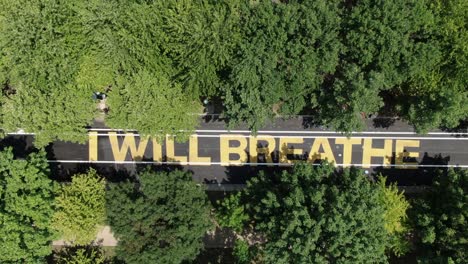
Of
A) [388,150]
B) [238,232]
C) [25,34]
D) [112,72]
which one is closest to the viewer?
[25,34]

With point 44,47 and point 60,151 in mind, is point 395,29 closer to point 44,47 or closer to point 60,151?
point 44,47

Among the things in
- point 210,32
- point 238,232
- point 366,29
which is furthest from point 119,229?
point 366,29

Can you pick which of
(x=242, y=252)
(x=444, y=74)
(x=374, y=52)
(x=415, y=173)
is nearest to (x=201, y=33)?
(x=374, y=52)

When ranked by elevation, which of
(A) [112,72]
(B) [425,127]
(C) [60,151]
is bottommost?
(C) [60,151]

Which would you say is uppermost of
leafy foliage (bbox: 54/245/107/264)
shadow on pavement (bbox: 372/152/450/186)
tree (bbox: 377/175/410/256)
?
shadow on pavement (bbox: 372/152/450/186)

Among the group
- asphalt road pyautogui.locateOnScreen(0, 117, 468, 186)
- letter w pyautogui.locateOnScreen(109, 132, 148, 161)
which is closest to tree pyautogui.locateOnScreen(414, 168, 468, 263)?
asphalt road pyautogui.locateOnScreen(0, 117, 468, 186)

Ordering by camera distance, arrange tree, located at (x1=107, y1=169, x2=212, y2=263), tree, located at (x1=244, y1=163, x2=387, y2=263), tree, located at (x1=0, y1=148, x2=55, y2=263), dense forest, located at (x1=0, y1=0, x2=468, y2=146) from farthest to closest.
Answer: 1. tree, located at (x1=107, y1=169, x2=212, y2=263)
2. tree, located at (x1=0, y1=148, x2=55, y2=263)
3. dense forest, located at (x1=0, y1=0, x2=468, y2=146)
4. tree, located at (x1=244, y1=163, x2=387, y2=263)

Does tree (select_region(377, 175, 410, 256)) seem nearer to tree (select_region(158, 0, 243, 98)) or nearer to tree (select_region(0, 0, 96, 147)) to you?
tree (select_region(158, 0, 243, 98))
